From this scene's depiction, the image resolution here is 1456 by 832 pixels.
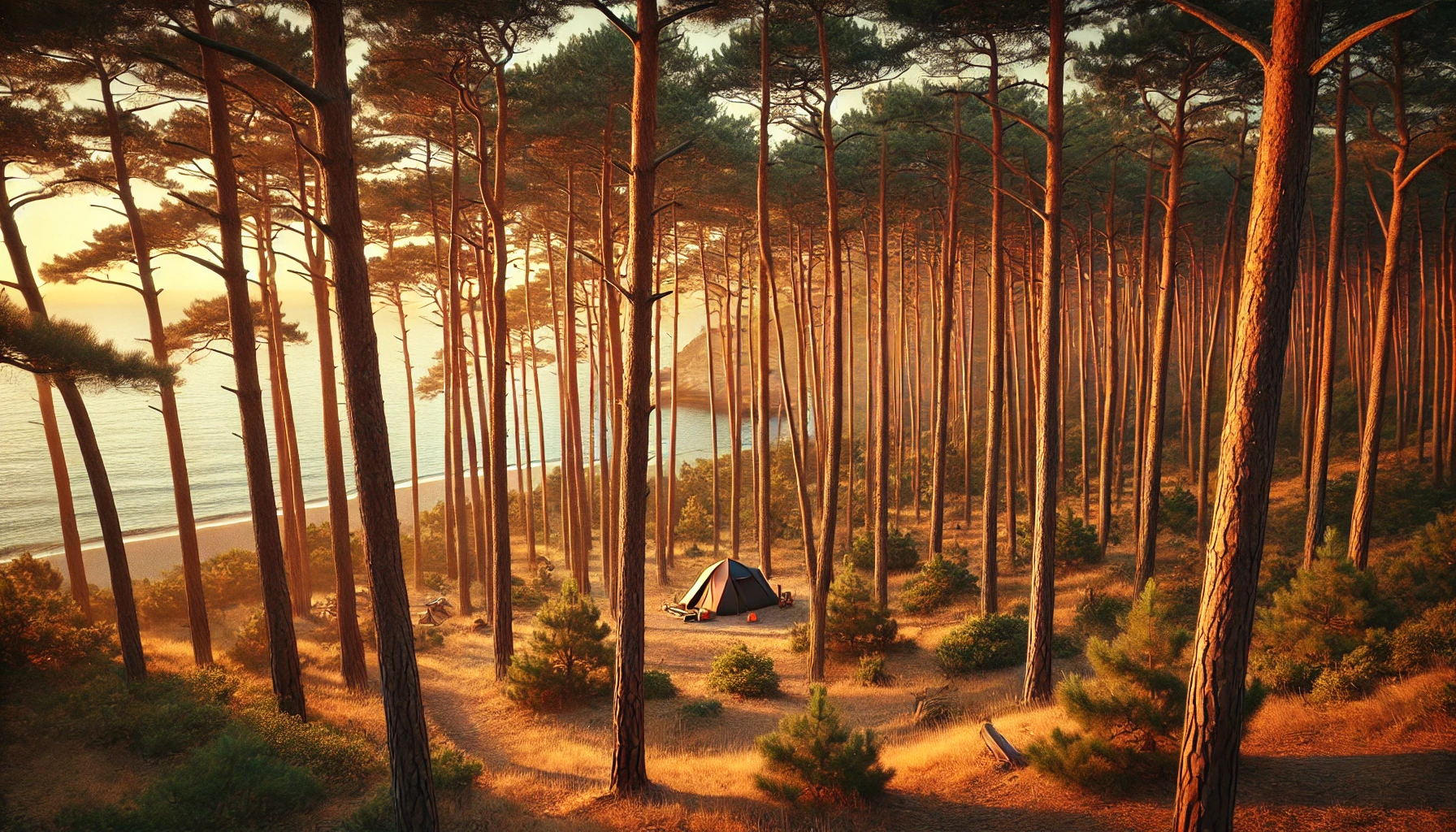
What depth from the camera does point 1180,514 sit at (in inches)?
786

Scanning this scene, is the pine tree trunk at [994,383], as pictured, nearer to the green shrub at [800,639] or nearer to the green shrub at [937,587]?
the green shrub at [937,587]

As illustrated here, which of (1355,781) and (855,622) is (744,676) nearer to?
(855,622)

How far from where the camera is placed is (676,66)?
14.6 metres

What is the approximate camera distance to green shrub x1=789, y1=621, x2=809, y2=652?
14852 millimetres

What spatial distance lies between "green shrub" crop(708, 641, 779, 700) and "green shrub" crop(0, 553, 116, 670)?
9.41m

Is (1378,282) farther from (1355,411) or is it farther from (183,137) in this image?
(183,137)

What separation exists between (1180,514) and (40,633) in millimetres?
24577

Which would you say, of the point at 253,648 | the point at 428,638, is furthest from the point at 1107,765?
the point at 253,648

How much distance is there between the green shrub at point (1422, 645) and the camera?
7438 millimetres

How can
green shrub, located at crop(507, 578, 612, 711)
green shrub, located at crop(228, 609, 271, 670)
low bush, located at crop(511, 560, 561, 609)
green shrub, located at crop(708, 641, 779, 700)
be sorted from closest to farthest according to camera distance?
green shrub, located at crop(507, 578, 612, 711), green shrub, located at crop(708, 641, 779, 700), green shrub, located at crop(228, 609, 271, 670), low bush, located at crop(511, 560, 561, 609)

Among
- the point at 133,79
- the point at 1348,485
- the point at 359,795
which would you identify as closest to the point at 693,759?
the point at 359,795

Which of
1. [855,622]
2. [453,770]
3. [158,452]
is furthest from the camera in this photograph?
[158,452]

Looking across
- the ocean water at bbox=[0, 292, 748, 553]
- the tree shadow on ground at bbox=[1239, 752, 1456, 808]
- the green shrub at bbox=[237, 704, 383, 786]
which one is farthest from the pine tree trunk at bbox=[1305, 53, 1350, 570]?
the ocean water at bbox=[0, 292, 748, 553]

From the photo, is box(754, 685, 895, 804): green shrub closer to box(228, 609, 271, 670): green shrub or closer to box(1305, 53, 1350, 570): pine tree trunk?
box(1305, 53, 1350, 570): pine tree trunk
